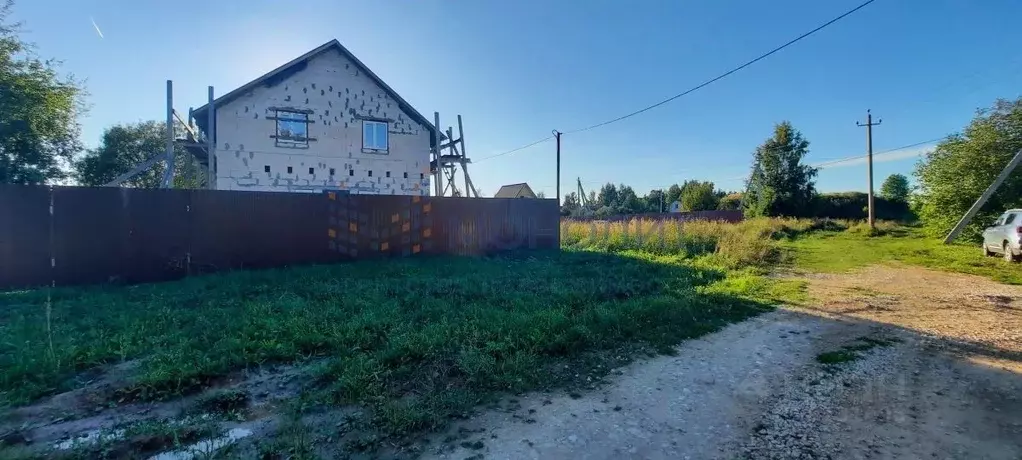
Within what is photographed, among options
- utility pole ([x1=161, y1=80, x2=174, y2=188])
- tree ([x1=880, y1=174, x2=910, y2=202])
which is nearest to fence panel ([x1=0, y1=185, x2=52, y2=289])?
utility pole ([x1=161, y1=80, x2=174, y2=188])

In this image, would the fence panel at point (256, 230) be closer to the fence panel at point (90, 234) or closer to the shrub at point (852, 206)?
the fence panel at point (90, 234)

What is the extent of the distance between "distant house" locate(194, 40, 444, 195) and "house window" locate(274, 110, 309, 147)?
3cm

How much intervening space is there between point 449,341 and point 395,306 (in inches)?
68.0

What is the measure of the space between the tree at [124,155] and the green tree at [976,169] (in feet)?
105

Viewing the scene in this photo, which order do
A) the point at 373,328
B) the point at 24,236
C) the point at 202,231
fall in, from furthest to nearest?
the point at 202,231, the point at 24,236, the point at 373,328

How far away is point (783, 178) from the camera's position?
105 feet

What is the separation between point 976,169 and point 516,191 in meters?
28.2

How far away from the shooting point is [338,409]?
9.96 ft

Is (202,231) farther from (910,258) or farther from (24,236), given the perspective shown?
(910,258)

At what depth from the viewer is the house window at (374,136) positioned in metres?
16.0

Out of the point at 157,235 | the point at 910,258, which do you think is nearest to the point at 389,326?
the point at 157,235

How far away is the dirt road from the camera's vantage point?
2564mm

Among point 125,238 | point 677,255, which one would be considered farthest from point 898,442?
point 125,238

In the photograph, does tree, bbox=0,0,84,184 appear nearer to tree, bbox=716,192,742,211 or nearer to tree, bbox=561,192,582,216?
tree, bbox=561,192,582,216
